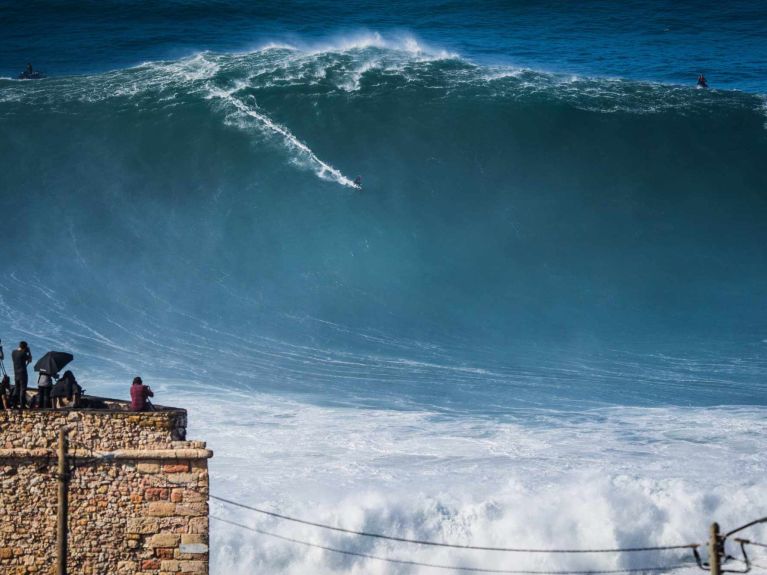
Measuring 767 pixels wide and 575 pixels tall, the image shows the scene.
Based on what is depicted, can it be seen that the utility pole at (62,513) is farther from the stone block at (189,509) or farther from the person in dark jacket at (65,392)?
the stone block at (189,509)

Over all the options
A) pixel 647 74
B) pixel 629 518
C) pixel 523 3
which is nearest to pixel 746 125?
pixel 647 74

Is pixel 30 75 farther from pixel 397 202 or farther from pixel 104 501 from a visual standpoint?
pixel 104 501

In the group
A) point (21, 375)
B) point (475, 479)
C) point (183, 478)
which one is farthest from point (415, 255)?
point (183, 478)

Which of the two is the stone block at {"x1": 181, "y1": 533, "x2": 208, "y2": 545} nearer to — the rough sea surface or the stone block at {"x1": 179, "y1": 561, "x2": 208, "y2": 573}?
the stone block at {"x1": 179, "y1": 561, "x2": 208, "y2": 573}

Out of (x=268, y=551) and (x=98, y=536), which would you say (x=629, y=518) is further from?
(x=98, y=536)

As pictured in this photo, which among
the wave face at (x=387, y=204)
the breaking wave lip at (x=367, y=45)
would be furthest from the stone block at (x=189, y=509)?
the breaking wave lip at (x=367, y=45)
